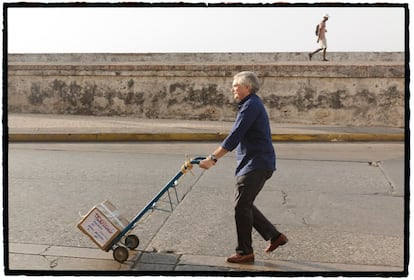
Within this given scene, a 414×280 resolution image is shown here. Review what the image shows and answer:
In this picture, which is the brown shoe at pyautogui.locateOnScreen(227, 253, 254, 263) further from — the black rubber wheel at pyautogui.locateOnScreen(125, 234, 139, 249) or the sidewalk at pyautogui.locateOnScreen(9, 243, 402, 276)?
the black rubber wheel at pyautogui.locateOnScreen(125, 234, 139, 249)

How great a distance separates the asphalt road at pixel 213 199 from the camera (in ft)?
15.9

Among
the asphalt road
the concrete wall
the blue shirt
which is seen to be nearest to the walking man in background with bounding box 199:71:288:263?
the blue shirt

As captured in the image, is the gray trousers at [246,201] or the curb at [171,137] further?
the curb at [171,137]

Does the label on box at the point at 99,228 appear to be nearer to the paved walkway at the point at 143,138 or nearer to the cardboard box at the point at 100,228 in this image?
the cardboard box at the point at 100,228

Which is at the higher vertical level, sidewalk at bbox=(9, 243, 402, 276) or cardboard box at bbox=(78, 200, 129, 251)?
cardboard box at bbox=(78, 200, 129, 251)

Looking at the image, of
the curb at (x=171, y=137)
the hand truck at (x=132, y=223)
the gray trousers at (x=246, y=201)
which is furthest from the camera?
the curb at (x=171, y=137)

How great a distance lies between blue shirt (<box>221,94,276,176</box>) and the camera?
4051 millimetres

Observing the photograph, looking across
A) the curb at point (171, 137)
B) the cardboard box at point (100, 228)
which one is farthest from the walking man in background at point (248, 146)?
the curb at point (171, 137)

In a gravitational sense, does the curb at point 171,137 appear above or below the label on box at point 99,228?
below

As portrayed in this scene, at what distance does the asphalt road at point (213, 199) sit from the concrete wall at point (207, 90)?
381 centimetres

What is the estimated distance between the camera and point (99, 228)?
14.3ft

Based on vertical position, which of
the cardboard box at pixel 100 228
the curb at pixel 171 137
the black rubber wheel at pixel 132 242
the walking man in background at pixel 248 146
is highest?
the walking man in background at pixel 248 146

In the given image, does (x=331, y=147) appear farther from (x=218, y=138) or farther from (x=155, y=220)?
(x=155, y=220)

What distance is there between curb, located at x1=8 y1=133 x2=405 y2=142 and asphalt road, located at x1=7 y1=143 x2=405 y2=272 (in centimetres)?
97
